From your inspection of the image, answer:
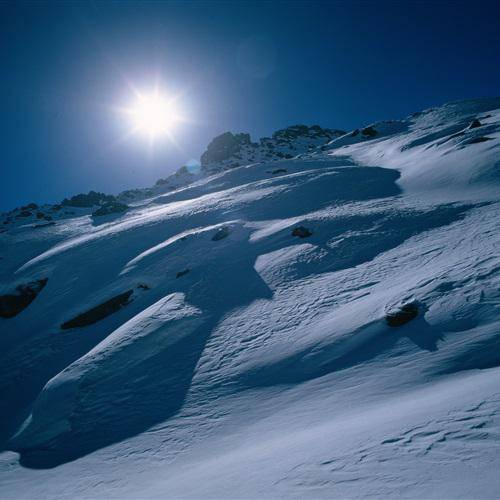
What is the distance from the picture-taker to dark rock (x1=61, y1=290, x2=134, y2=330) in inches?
591

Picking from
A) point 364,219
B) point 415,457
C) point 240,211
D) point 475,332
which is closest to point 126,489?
point 415,457

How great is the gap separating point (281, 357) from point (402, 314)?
10.3 ft

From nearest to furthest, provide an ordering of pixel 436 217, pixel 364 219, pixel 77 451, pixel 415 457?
pixel 415 457 → pixel 77 451 → pixel 436 217 → pixel 364 219

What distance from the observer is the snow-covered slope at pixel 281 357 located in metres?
3.88

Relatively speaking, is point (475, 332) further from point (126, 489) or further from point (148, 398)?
point (148, 398)

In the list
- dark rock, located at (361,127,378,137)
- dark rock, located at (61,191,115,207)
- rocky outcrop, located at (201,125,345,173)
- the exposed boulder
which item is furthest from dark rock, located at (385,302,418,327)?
the exposed boulder

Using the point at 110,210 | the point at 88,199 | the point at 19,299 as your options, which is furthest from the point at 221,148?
the point at 19,299

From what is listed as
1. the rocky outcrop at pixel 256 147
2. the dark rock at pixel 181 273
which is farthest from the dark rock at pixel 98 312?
the rocky outcrop at pixel 256 147

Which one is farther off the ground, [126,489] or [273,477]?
[273,477]

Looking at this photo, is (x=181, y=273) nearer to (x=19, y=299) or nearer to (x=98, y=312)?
(x=98, y=312)

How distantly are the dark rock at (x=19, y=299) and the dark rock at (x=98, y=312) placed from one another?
19.3 ft

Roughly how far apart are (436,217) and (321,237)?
198 inches

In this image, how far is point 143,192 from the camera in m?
60.8

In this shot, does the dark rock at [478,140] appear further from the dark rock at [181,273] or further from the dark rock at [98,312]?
the dark rock at [98,312]
